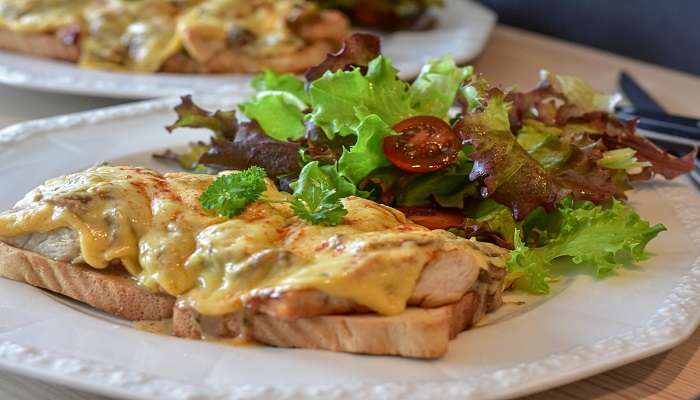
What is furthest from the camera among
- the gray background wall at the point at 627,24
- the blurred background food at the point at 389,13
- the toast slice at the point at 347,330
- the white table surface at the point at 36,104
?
the gray background wall at the point at 627,24

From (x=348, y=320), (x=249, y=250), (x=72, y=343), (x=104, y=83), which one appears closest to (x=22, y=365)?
(x=72, y=343)

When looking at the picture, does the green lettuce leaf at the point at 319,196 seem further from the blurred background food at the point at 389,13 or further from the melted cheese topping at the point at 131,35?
the blurred background food at the point at 389,13

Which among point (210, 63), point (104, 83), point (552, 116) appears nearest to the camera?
point (552, 116)

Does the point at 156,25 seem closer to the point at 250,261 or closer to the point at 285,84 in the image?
the point at 285,84

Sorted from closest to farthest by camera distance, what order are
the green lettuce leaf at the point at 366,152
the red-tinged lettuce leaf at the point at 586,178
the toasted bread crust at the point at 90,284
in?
the toasted bread crust at the point at 90,284 < the green lettuce leaf at the point at 366,152 < the red-tinged lettuce leaf at the point at 586,178

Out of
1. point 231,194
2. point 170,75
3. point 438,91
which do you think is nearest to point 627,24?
point 170,75

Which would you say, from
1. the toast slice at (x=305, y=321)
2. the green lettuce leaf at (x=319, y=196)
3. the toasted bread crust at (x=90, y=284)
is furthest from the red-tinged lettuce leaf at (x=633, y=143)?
the toasted bread crust at (x=90, y=284)

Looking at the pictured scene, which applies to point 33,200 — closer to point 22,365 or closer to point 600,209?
point 22,365
